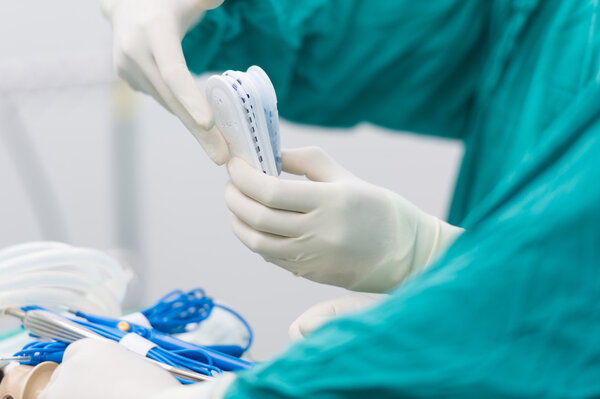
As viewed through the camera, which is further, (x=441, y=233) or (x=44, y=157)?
(x=44, y=157)

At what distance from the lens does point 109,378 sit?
52cm

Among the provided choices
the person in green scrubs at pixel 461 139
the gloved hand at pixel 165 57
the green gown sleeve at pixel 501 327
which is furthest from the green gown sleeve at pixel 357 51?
the green gown sleeve at pixel 501 327

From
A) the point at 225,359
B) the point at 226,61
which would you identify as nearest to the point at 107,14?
the point at 226,61

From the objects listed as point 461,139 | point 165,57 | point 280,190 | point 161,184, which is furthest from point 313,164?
point 161,184

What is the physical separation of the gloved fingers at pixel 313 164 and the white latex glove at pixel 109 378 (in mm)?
237

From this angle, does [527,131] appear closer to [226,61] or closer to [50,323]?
[226,61]

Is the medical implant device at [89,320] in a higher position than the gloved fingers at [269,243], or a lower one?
lower

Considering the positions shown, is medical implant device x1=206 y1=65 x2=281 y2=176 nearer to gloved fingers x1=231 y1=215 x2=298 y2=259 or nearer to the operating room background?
gloved fingers x1=231 y1=215 x2=298 y2=259

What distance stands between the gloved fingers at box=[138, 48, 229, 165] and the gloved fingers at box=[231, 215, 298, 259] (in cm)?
7

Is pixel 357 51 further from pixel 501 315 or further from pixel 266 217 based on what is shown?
pixel 501 315

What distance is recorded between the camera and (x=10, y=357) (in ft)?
2.08

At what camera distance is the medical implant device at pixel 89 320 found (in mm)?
613

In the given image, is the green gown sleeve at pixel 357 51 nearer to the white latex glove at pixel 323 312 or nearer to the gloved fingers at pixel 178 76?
the gloved fingers at pixel 178 76

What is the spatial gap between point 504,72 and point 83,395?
1.94 feet
